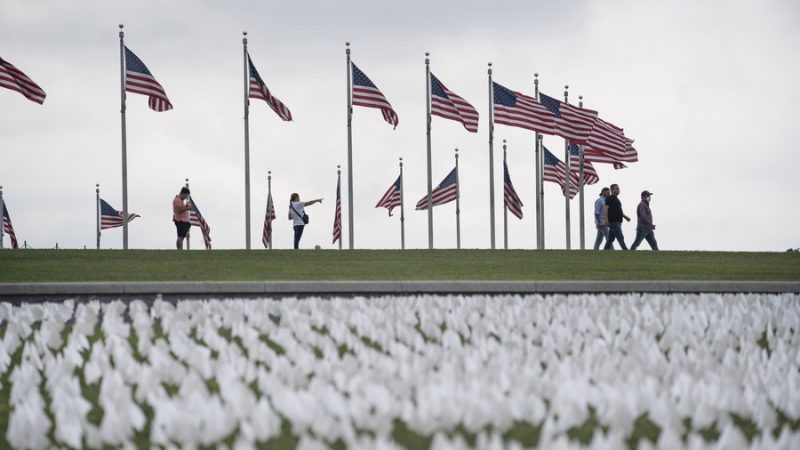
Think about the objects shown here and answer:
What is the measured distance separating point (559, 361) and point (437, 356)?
0.82 metres

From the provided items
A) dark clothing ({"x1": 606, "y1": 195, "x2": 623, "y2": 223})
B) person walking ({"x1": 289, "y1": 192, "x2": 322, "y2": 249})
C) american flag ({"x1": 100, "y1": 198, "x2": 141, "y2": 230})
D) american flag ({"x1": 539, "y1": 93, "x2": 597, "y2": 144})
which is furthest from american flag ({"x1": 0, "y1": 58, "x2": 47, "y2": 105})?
american flag ({"x1": 100, "y1": 198, "x2": 141, "y2": 230})

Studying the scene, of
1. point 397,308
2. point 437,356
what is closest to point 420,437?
point 437,356

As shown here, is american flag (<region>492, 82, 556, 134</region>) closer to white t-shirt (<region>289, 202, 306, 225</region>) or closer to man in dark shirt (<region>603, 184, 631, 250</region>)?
man in dark shirt (<region>603, 184, 631, 250</region>)

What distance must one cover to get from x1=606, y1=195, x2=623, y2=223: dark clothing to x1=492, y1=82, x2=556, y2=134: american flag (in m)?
4.29

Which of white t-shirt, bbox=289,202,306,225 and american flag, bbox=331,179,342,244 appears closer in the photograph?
white t-shirt, bbox=289,202,306,225

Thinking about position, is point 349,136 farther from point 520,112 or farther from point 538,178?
point 538,178

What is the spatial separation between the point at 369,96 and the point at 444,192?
780 centimetres

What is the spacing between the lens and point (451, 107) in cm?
3419

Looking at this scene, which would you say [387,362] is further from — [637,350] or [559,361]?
[637,350]

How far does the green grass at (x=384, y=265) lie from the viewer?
19406 millimetres

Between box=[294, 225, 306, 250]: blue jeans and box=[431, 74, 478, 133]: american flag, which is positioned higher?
box=[431, 74, 478, 133]: american flag

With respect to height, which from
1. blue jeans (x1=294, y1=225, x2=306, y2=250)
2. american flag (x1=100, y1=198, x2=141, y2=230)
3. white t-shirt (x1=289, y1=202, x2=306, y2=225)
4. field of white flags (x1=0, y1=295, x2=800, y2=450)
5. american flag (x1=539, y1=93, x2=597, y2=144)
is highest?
american flag (x1=539, y1=93, x2=597, y2=144)

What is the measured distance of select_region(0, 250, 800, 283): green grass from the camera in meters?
19.4

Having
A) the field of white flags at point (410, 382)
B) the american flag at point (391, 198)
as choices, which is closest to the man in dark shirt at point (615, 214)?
the american flag at point (391, 198)
